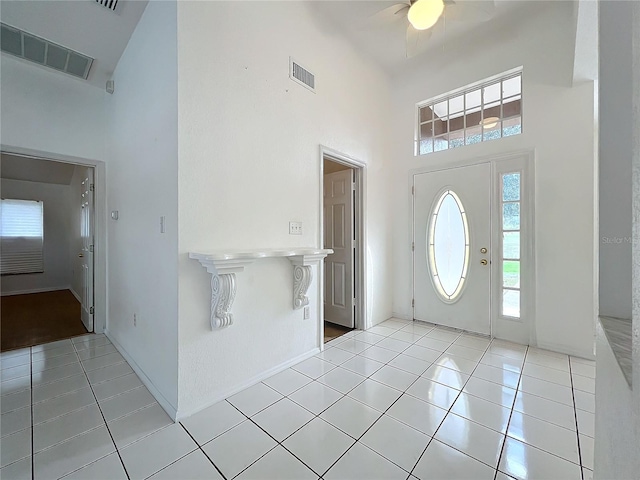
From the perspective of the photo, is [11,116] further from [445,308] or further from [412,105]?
[445,308]

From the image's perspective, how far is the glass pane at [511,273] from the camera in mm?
2988

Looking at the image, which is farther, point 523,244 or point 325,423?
point 523,244

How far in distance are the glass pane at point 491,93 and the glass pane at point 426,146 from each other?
2.44 ft

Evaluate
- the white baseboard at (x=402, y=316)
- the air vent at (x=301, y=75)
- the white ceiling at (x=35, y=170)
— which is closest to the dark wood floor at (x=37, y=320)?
the white ceiling at (x=35, y=170)

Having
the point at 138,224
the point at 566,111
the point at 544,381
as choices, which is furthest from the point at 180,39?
the point at 544,381

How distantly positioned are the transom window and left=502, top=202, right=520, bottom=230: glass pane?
83 centimetres

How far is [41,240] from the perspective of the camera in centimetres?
602

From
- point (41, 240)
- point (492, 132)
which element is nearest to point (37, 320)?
point (41, 240)

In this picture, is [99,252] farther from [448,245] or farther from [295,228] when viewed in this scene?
[448,245]

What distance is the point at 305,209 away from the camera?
267 cm

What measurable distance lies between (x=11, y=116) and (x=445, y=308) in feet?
17.8

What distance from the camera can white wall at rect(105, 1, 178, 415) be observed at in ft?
6.04

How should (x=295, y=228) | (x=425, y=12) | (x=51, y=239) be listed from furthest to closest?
(x=51, y=239)
(x=295, y=228)
(x=425, y=12)

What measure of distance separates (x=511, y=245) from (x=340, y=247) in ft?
6.70
